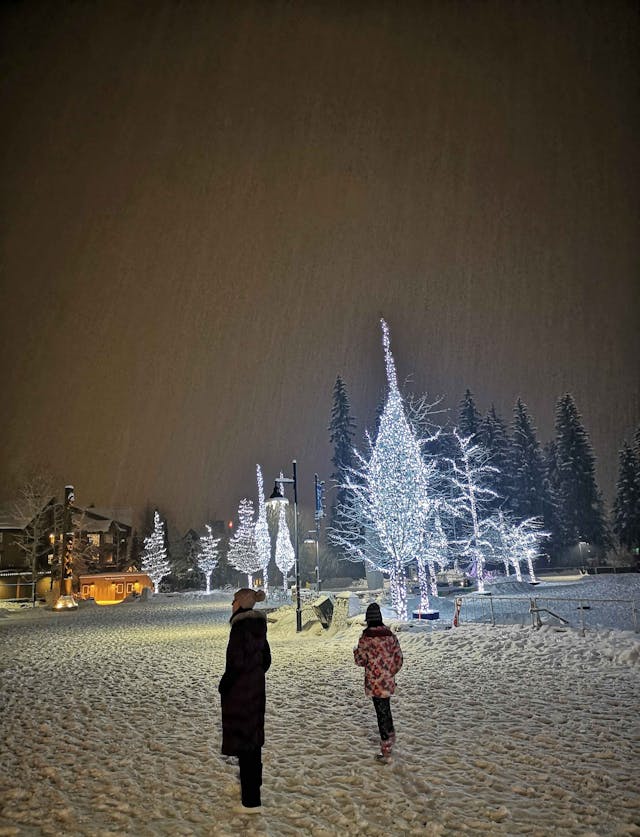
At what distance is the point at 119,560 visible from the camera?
233ft

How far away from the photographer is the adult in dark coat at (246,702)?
5266 millimetres

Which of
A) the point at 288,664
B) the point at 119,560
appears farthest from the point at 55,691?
the point at 119,560

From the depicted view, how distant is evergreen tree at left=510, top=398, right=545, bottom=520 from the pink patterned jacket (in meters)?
49.0

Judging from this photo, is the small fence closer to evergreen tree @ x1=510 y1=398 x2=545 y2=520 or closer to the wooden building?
evergreen tree @ x1=510 y1=398 x2=545 y2=520

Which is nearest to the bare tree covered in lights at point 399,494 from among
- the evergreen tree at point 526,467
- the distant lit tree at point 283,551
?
the distant lit tree at point 283,551

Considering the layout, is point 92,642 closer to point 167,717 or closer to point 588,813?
point 167,717

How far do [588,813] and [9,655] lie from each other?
55.8ft

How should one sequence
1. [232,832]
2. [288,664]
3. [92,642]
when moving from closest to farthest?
[232,832], [288,664], [92,642]

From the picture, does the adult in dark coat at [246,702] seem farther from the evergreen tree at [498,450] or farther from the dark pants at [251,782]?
the evergreen tree at [498,450]

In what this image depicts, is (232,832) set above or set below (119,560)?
below

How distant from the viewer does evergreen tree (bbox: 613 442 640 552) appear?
52.4 metres

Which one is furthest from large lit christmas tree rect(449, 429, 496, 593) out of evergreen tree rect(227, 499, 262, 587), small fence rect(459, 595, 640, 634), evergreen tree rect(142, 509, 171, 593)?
evergreen tree rect(142, 509, 171, 593)

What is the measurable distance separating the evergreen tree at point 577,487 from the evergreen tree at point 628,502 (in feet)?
6.57

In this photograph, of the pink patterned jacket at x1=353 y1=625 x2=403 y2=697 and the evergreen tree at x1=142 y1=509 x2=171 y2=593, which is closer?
the pink patterned jacket at x1=353 y1=625 x2=403 y2=697
